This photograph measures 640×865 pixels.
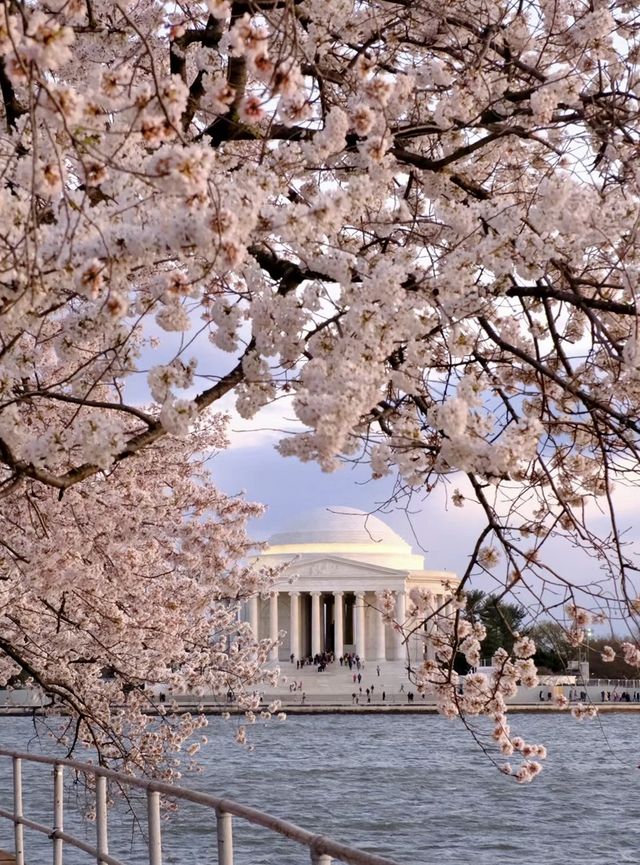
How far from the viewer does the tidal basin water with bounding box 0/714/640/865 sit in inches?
922

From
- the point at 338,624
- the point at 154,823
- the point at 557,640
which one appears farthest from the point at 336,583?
the point at 154,823

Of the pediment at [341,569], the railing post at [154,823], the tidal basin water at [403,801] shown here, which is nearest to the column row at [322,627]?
the pediment at [341,569]

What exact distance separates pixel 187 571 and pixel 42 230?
39.6ft

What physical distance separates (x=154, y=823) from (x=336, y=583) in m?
96.9

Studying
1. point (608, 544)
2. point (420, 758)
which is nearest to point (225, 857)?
point (608, 544)

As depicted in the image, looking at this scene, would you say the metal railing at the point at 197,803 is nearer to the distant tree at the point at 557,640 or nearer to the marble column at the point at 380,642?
the distant tree at the point at 557,640

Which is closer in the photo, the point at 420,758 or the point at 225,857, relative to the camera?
the point at 225,857

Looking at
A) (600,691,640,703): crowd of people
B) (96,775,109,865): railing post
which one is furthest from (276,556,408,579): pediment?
(96,775,109,865): railing post

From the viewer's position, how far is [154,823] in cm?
586

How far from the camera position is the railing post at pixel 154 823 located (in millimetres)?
5711

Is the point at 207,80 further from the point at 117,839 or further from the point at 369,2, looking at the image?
the point at 117,839

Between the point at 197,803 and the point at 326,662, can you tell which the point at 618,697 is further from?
the point at 197,803

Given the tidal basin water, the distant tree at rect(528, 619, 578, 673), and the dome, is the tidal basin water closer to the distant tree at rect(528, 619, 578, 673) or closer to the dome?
the distant tree at rect(528, 619, 578, 673)

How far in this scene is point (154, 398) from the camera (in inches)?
210
